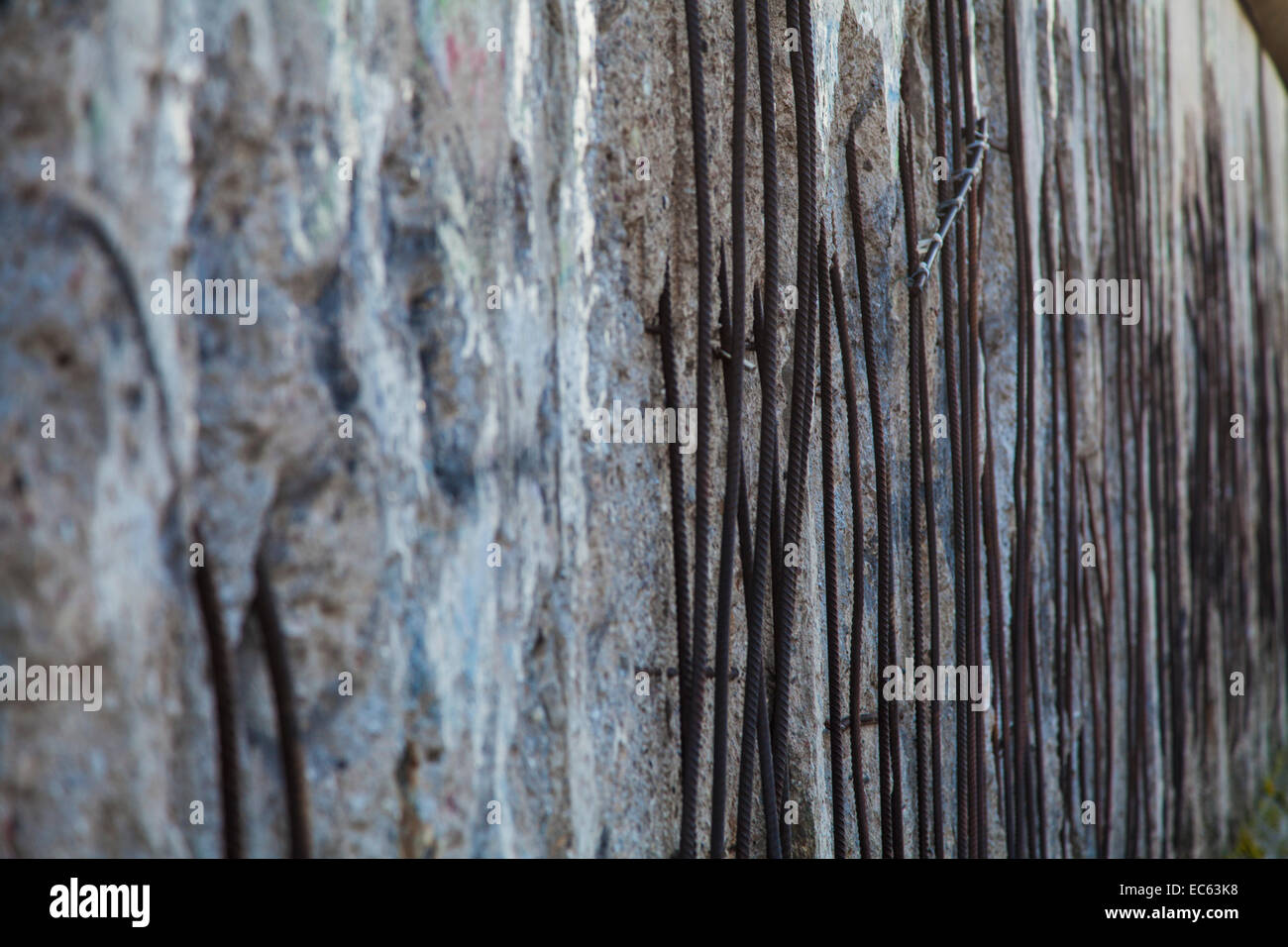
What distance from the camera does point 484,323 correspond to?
0.73m

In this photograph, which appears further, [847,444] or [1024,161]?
[1024,161]

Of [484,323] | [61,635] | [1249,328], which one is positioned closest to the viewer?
[61,635]

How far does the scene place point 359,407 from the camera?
0.64 metres

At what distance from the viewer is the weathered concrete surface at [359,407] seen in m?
0.53

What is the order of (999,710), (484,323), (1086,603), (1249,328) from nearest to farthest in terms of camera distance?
(484,323), (999,710), (1086,603), (1249,328)

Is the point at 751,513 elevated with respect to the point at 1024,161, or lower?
lower

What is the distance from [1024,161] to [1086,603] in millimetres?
821

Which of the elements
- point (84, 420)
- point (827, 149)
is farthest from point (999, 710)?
point (84, 420)

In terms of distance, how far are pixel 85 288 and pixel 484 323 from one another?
0.26 meters

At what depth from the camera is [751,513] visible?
1.04 metres

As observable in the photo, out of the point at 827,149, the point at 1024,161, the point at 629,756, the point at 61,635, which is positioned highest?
the point at 1024,161

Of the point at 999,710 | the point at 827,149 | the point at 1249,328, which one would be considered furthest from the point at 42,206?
the point at 1249,328

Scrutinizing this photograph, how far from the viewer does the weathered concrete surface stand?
528 mm
